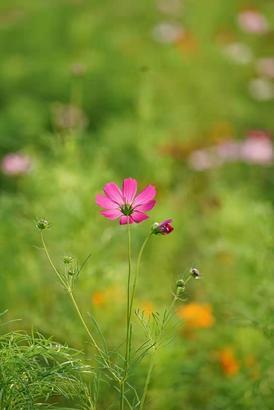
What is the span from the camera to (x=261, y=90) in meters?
4.13

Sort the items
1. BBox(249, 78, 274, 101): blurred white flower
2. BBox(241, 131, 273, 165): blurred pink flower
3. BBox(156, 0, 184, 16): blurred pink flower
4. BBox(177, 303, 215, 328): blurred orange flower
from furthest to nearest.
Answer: BBox(156, 0, 184, 16): blurred pink flower
BBox(249, 78, 274, 101): blurred white flower
BBox(241, 131, 273, 165): blurred pink flower
BBox(177, 303, 215, 328): blurred orange flower

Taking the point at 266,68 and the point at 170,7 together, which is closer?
the point at 266,68

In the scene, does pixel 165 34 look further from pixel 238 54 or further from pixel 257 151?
pixel 257 151

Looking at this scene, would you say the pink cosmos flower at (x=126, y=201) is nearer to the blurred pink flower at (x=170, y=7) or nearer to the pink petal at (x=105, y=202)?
the pink petal at (x=105, y=202)

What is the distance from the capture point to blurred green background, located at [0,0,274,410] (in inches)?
79.8

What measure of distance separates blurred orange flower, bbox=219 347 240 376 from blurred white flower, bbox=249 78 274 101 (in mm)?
2230

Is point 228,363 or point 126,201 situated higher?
point 228,363

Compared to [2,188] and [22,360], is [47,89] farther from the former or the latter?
[22,360]

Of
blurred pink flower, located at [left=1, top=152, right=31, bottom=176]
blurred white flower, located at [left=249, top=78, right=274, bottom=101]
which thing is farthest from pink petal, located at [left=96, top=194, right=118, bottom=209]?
blurred white flower, located at [left=249, top=78, right=274, bottom=101]

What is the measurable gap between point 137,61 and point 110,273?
213 centimetres

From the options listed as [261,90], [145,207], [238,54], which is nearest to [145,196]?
[145,207]

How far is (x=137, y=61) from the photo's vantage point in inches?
161

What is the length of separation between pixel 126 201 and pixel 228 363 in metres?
1.02

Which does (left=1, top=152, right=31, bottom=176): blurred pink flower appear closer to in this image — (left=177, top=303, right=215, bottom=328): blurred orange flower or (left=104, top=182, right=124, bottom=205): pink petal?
(left=177, top=303, right=215, bottom=328): blurred orange flower
